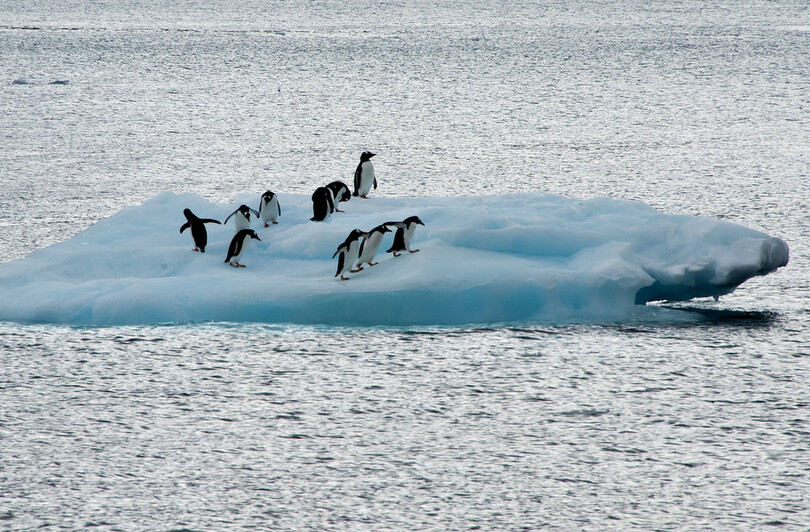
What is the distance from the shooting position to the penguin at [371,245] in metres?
6.18

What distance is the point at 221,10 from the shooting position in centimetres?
3959

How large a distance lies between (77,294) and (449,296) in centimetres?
218

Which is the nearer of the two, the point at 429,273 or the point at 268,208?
the point at 429,273

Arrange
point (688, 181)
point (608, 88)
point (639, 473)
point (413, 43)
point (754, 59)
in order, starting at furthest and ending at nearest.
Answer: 1. point (413, 43)
2. point (754, 59)
3. point (608, 88)
4. point (688, 181)
5. point (639, 473)

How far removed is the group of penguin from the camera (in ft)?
20.0

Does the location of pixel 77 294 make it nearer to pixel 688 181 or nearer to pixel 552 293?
pixel 552 293

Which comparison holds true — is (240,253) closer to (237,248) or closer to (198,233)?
(237,248)

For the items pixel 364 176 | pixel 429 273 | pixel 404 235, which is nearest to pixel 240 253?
pixel 404 235

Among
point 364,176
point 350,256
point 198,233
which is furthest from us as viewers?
point 364,176

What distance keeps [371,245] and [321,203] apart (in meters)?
0.95

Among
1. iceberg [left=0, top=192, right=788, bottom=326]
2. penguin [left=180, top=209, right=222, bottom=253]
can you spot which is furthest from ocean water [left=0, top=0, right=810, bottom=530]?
penguin [left=180, top=209, right=222, bottom=253]

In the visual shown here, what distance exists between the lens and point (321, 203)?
277 inches

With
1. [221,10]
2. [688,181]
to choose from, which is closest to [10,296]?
[688,181]

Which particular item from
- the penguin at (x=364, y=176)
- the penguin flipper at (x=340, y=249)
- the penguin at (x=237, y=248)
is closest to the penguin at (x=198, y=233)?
the penguin at (x=237, y=248)
